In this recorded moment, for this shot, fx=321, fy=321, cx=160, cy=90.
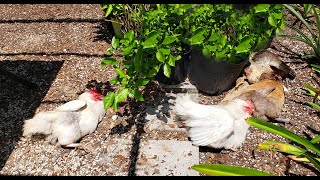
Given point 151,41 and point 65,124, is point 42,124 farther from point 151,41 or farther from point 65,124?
point 151,41

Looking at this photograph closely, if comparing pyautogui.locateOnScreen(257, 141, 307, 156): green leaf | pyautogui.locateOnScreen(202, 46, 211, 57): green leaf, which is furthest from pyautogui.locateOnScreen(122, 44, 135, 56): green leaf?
pyautogui.locateOnScreen(257, 141, 307, 156): green leaf

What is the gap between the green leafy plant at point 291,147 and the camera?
2436mm

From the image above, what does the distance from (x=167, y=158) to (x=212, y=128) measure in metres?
0.46

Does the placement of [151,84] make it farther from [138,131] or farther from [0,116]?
[0,116]

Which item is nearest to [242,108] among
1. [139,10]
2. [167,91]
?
[167,91]

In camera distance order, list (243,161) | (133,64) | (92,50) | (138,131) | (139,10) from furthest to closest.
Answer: (92,50) → (139,10) → (138,131) → (243,161) → (133,64)

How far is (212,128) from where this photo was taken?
2.77 m

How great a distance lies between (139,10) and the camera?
125 inches

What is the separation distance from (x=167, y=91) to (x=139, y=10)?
0.87 metres

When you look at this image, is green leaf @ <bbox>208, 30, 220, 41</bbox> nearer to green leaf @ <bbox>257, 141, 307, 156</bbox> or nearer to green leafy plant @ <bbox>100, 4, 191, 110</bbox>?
green leafy plant @ <bbox>100, 4, 191, 110</bbox>

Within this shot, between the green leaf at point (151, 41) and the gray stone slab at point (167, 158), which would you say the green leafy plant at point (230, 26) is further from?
the gray stone slab at point (167, 158)

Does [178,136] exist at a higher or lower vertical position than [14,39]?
lower

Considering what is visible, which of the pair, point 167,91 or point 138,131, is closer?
point 138,131

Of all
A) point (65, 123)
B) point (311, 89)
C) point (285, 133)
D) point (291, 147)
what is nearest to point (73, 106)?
point (65, 123)
